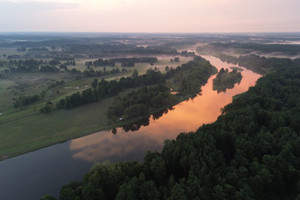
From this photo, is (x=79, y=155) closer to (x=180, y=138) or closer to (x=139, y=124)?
(x=139, y=124)

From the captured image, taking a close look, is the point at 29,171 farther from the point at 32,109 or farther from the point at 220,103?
the point at 220,103

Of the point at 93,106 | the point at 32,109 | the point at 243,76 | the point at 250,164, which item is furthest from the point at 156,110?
the point at 243,76

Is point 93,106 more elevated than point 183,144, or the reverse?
point 183,144

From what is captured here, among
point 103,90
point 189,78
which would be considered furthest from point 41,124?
point 189,78

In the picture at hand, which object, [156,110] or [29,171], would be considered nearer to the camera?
[29,171]

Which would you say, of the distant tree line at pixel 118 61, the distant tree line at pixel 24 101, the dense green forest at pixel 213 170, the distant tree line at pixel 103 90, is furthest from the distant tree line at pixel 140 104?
the distant tree line at pixel 118 61

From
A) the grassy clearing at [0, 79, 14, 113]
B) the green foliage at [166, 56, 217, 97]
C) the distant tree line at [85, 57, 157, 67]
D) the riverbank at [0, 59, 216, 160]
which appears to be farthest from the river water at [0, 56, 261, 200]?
the distant tree line at [85, 57, 157, 67]

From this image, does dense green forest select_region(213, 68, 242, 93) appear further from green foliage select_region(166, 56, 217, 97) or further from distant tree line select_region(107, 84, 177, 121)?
distant tree line select_region(107, 84, 177, 121)
